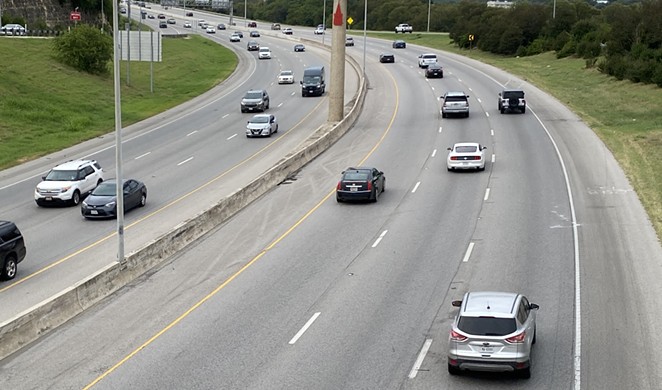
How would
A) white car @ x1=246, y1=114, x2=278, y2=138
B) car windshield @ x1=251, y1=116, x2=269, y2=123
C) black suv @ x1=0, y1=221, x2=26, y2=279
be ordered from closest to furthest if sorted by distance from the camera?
black suv @ x1=0, y1=221, x2=26, y2=279 < white car @ x1=246, y1=114, x2=278, y2=138 < car windshield @ x1=251, y1=116, x2=269, y2=123

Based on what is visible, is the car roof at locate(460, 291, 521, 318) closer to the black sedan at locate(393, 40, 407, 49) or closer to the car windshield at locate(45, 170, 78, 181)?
the car windshield at locate(45, 170, 78, 181)

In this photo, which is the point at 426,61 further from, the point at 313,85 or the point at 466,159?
the point at 466,159

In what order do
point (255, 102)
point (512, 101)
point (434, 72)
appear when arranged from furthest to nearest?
point (434, 72) < point (255, 102) < point (512, 101)

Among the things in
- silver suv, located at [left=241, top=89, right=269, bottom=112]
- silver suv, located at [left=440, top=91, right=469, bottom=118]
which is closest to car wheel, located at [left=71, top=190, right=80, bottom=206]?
silver suv, located at [left=440, top=91, right=469, bottom=118]

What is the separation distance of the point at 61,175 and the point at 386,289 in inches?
828

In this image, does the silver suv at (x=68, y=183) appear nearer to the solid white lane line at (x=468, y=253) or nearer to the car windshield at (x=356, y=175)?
the car windshield at (x=356, y=175)

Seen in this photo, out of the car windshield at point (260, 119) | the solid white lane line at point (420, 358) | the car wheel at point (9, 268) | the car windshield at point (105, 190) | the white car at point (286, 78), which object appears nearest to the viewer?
the solid white lane line at point (420, 358)

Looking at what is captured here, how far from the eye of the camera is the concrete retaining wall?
22.1m

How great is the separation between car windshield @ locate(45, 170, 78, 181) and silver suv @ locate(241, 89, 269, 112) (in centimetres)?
3152

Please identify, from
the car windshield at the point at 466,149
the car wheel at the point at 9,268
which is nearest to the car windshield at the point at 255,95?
the car windshield at the point at 466,149

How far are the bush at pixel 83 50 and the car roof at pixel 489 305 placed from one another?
235ft

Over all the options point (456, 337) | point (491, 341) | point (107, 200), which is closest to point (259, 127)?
point (107, 200)

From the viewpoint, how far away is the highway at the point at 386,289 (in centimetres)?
2042

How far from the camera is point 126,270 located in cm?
2797
